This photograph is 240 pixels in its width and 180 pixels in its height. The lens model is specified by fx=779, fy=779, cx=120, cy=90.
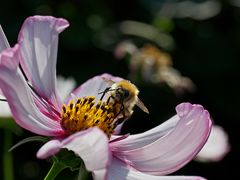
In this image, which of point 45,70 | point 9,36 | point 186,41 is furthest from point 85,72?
point 45,70

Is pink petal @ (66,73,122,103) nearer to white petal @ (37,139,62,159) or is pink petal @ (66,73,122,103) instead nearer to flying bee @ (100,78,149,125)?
flying bee @ (100,78,149,125)

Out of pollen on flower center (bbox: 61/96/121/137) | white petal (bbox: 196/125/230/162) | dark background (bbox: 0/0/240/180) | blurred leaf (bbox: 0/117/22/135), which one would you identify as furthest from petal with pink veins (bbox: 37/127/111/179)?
dark background (bbox: 0/0/240/180)

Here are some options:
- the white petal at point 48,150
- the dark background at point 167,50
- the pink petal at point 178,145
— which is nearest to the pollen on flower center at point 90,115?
the pink petal at point 178,145

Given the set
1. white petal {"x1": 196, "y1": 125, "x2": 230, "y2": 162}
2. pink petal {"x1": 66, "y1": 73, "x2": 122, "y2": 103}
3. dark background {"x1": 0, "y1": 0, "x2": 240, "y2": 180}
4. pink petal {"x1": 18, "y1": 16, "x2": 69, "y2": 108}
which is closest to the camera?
pink petal {"x1": 18, "y1": 16, "x2": 69, "y2": 108}

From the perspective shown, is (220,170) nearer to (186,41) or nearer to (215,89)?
(215,89)

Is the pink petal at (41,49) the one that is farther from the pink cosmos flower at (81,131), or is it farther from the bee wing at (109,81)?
the bee wing at (109,81)

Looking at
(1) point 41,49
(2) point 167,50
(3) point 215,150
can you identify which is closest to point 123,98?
(1) point 41,49
